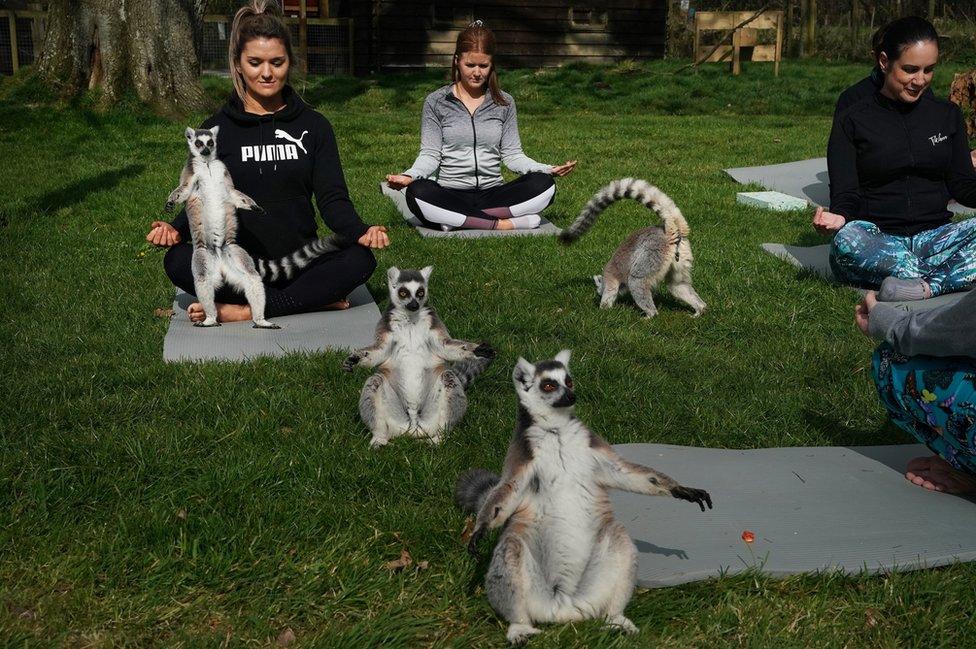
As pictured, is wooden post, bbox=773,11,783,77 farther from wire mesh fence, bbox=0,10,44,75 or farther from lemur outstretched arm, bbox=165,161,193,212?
lemur outstretched arm, bbox=165,161,193,212

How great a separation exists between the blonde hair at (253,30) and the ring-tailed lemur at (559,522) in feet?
12.3

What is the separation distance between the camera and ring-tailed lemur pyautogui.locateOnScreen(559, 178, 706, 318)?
20.9 ft

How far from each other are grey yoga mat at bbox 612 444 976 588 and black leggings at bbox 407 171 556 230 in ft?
16.1

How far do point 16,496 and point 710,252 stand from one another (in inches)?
236

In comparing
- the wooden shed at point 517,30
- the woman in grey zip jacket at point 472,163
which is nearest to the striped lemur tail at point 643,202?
the woman in grey zip jacket at point 472,163

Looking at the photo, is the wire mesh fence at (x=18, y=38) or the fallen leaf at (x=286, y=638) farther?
the wire mesh fence at (x=18, y=38)

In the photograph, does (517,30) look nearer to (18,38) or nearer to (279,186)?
(18,38)

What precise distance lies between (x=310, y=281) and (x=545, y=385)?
3558mm

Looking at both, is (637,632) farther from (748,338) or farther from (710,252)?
(710,252)

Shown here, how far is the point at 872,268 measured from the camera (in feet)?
22.0

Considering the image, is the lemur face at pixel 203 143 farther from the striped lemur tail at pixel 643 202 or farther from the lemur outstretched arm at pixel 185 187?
the striped lemur tail at pixel 643 202

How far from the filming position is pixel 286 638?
9.75 feet

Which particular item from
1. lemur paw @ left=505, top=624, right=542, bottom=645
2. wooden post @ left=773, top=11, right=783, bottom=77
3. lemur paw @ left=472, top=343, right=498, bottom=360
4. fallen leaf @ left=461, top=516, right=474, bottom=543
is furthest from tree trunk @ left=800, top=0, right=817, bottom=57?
lemur paw @ left=505, top=624, right=542, bottom=645

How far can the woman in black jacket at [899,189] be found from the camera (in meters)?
6.50
